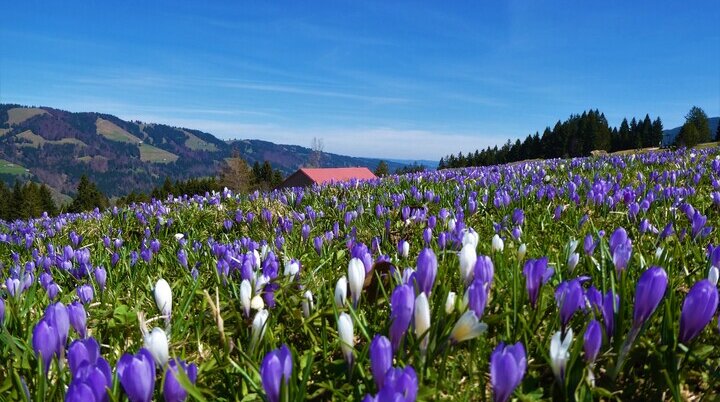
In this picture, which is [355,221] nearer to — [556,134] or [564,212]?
[564,212]

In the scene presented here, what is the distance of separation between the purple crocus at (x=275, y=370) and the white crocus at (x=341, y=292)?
652 mm

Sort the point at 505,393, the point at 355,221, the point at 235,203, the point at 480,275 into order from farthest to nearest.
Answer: the point at 235,203
the point at 355,221
the point at 480,275
the point at 505,393

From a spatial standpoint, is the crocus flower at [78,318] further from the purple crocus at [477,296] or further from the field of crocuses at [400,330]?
the purple crocus at [477,296]

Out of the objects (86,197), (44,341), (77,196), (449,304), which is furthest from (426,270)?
(77,196)

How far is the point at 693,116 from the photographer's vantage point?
402 feet

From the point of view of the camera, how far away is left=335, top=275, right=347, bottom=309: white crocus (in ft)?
6.34

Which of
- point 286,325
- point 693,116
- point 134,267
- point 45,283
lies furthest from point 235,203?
point 693,116

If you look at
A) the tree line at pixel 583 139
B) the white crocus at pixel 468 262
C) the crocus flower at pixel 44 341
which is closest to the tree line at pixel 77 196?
the tree line at pixel 583 139

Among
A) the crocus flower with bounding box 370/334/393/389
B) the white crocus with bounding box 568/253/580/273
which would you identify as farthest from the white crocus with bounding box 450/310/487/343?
the white crocus with bounding box 568/253/580/273

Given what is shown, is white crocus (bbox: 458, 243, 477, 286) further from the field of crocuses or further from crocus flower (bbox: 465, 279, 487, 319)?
crocus flower (bbox: 465, 279, 487, 319)

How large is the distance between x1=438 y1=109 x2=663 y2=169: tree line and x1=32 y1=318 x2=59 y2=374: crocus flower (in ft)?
403

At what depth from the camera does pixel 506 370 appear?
50.0 inches

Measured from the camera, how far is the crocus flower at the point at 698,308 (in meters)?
1.35

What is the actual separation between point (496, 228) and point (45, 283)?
10.1 feet
